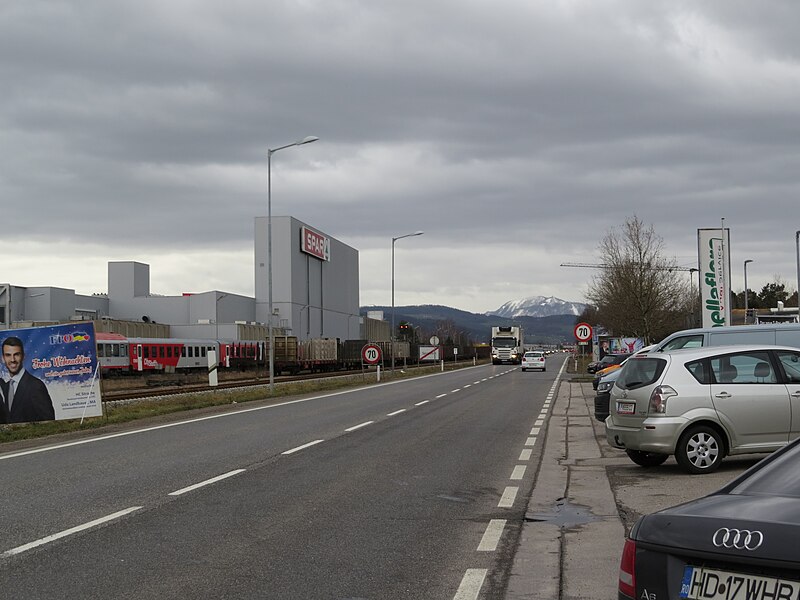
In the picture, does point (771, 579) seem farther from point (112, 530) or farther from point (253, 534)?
point (112, 530)

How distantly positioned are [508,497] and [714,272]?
1933cm

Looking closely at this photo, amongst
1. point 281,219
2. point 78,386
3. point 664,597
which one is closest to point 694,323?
point 281,219

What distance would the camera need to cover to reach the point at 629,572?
3.81 m

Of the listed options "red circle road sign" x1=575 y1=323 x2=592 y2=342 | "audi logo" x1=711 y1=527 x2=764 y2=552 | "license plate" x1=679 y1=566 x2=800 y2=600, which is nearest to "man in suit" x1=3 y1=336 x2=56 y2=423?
"license plate" x1=679 y1=566 x2=800 y2=600

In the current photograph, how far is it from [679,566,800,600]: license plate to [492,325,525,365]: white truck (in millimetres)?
84676

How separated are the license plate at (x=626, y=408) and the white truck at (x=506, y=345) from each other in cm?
7630

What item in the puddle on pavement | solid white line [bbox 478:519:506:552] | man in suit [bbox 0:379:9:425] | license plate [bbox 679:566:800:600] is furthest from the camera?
man in suit [bbox 0:379:9:425]

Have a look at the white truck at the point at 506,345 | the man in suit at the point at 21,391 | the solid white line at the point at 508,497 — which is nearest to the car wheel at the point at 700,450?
the solid white line at the point at 508,497

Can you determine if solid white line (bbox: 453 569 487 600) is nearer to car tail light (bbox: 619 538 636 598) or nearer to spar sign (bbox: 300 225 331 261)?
car tail light (bbox: 619 538 636 598)

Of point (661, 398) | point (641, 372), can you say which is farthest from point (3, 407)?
point (661, 398)

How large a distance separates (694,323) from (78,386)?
62622 millimetres

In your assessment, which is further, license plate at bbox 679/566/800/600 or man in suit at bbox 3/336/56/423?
man in suit at bbox 3/336/56/423

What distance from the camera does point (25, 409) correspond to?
19047mm

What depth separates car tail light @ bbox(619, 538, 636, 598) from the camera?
→ 3.78m
